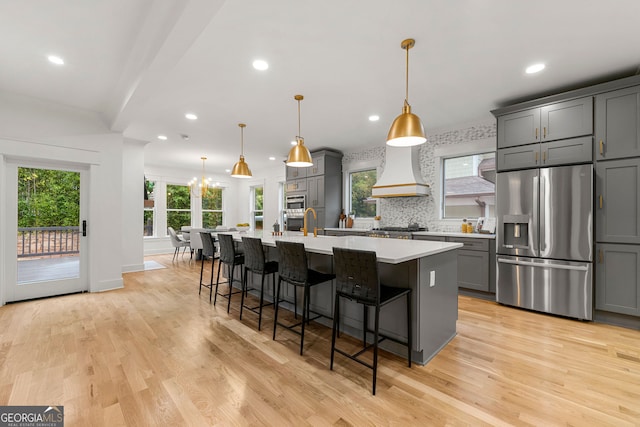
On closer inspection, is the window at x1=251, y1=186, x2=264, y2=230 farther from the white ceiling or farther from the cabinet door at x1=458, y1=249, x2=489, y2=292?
the cabinet door at x1=458, y1=249, x2=489, y2=292

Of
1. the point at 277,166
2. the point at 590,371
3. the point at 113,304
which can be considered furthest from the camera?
the point at 277,166

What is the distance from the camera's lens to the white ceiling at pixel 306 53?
6.71 feet

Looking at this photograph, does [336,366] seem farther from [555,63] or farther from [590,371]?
[555,63]

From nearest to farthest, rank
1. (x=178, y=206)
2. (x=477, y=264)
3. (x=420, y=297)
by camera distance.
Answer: (x=420, y=297) < (x=477, y=264) < (x=178, y=206)

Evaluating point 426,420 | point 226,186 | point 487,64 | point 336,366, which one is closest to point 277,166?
point 226,186

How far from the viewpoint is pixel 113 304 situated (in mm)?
3600

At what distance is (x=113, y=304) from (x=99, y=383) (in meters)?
2.09

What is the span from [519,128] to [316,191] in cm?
387

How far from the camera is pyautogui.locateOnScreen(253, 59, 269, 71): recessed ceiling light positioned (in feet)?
8.90

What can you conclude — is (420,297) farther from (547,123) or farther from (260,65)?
(547,123)

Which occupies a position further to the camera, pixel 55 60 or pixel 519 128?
pixel 519 128

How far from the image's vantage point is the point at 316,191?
245 inches

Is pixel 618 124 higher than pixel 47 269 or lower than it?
higher

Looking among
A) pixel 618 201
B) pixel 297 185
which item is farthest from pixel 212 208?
pixel 618 201
